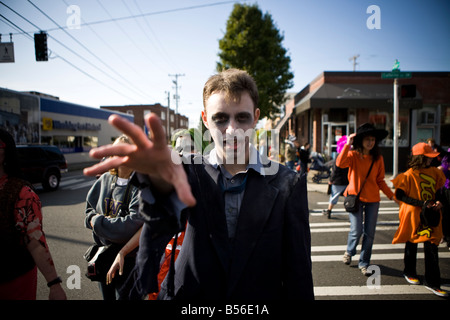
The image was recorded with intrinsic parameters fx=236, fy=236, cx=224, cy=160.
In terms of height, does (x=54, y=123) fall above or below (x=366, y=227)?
above

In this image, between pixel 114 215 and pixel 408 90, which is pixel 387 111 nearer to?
pixel 408 90

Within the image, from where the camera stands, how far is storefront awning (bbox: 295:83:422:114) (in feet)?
44.1

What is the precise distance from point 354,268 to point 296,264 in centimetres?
350

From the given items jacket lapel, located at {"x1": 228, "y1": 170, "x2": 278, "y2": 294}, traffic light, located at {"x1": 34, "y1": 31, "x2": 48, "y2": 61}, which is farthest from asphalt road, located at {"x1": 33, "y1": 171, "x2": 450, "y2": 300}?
traffic light, located at {"x1": 34, "y1": 31, "x2": 48, "y2": 61}

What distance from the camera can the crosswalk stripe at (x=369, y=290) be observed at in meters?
3.25

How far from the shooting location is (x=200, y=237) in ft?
4.03

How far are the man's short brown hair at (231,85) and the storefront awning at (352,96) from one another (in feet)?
44.7

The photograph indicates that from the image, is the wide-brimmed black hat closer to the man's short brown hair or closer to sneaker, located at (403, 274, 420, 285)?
sneaker, located at (403, 274, 420, 285)

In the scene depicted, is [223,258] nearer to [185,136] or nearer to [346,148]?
[185,136]

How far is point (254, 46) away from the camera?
68.2 ft

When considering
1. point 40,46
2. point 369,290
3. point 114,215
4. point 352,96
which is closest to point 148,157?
point 114,215

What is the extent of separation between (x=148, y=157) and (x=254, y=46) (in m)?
22.5

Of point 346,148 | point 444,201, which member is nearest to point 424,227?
point 444,201
